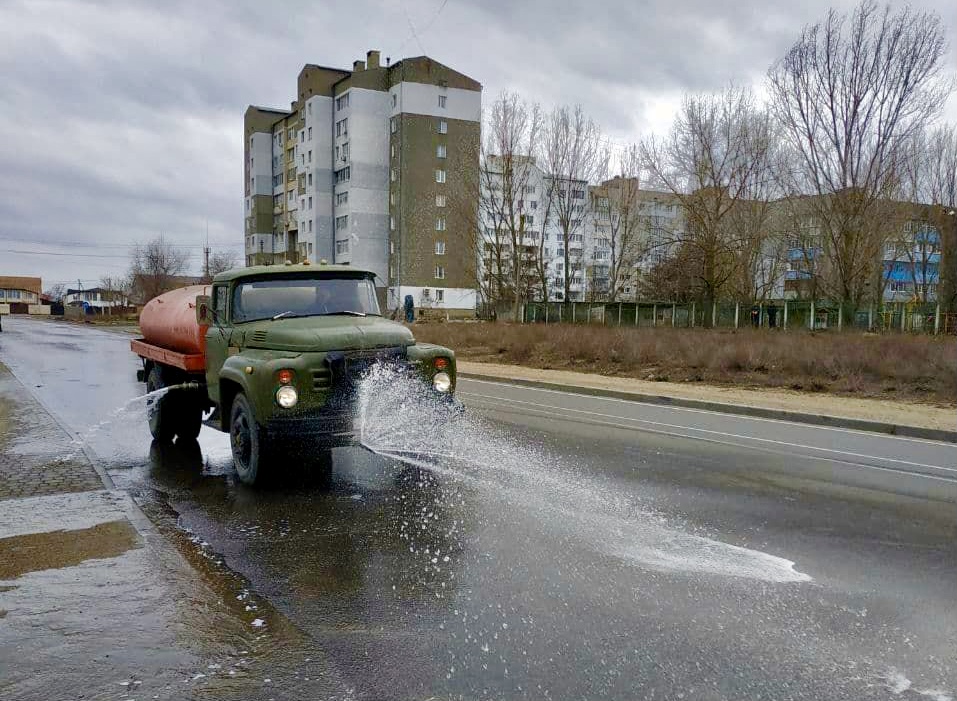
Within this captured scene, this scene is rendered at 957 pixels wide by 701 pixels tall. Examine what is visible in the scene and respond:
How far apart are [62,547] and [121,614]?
153 cm

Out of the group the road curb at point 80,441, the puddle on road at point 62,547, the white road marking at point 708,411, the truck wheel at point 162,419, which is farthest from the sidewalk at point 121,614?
the white road marking at point 708,411

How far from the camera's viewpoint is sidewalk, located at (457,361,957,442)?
12.8 m

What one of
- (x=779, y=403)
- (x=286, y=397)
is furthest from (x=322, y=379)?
(x=779, y=403)

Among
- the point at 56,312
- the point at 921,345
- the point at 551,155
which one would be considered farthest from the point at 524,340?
the point at 56,312

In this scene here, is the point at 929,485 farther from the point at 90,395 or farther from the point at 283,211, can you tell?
the point at 283,211

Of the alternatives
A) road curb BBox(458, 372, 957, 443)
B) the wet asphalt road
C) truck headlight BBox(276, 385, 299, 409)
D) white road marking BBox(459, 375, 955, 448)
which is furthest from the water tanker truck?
road curb BBox(458, 372, 957, 443)

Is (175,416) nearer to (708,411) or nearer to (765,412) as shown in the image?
(708,411)

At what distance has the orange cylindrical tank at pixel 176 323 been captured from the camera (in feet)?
30.7

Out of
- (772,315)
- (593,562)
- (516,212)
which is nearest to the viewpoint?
(593,562)

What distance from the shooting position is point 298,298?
326 inches

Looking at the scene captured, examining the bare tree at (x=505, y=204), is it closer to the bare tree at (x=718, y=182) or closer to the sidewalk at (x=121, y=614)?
the bare tree at (x=718, y=182)

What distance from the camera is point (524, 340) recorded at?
28.4 meters

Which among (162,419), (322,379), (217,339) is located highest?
(217,339)

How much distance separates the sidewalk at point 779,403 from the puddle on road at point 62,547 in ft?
37.5
